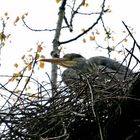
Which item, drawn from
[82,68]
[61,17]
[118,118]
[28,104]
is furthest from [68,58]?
[118,118]

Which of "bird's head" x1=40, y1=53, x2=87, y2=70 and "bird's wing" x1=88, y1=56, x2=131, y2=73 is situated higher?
"bird's head" x1=40, y1=53, x2=87, y2=70

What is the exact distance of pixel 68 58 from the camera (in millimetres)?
5973

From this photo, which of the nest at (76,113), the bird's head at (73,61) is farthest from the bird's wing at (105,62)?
the nest at (76,113)

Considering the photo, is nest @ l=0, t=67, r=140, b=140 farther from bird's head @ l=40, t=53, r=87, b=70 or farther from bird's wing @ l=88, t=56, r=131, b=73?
bird's head @ l=40, t=53, r=87, b=70

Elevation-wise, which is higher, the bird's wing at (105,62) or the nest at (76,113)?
the bird's wing at (105,62)

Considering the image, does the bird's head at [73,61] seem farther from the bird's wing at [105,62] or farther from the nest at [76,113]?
the nest at [76,113]

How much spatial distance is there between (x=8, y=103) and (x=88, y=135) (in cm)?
57

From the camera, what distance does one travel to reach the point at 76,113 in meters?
2.81

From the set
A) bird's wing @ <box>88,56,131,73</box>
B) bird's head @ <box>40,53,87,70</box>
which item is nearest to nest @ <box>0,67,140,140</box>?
bird's wing @ <box>88,56,131,73</box>

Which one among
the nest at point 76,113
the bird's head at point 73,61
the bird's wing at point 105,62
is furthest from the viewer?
the bird's head at point 73,61

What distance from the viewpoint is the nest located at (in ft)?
8.91

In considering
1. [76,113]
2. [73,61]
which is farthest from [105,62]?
[76,113]

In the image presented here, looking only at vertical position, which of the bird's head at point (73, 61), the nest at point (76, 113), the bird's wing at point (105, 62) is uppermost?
the bird's head at point (73, 61)

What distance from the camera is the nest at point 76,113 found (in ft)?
8.91
